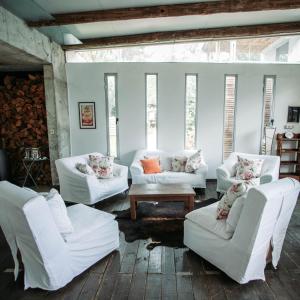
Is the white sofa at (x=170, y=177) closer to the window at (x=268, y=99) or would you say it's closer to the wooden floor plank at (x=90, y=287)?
the window at (x=268, y=99)

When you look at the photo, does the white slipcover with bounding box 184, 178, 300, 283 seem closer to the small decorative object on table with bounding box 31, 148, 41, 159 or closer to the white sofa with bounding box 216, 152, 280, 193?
the white sofa with bounding box 216, 152, 280, 193

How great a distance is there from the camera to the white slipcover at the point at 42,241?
1844 millimetres

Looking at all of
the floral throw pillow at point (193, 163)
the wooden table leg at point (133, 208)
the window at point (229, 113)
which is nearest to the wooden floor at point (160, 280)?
the wooden table leg at point (133, 208)

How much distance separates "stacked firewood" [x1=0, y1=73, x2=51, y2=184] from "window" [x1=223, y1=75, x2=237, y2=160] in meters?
3.92

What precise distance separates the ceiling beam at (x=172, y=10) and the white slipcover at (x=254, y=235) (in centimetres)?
276

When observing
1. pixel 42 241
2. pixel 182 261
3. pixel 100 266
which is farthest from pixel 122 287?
pixel 42 241

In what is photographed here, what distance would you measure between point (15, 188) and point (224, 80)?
4532mm

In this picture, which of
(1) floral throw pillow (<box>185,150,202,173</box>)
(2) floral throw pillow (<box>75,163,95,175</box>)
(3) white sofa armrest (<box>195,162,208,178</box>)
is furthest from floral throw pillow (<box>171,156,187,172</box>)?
(2) floral throw pillow (<box>75,163,95,175</box>)

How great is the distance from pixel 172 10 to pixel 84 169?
283 cm

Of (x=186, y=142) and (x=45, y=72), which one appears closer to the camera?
(x=45, y=72)

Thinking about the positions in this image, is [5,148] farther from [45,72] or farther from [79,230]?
[79,230]

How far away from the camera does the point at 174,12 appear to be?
140 inches

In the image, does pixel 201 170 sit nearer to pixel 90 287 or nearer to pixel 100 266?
pixel 100 266

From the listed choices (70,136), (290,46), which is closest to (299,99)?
(290,46)
